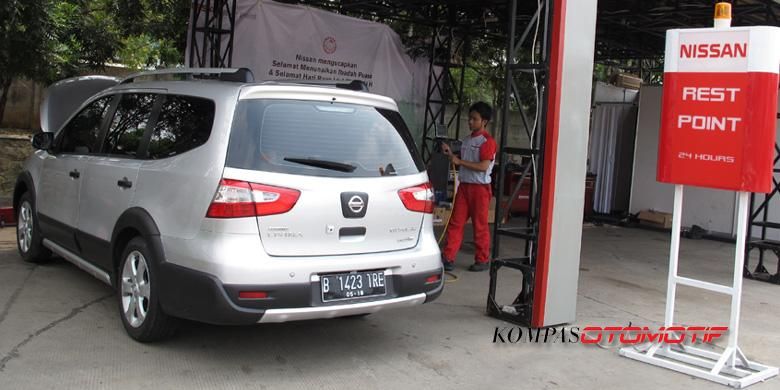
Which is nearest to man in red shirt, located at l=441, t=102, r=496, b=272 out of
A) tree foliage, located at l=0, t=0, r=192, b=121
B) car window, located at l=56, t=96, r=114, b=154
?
car window, located at l=56, t=96, r=114, b=154

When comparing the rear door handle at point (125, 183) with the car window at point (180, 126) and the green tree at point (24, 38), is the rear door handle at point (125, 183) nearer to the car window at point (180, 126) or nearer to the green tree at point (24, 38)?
the car window at point (180, 126)

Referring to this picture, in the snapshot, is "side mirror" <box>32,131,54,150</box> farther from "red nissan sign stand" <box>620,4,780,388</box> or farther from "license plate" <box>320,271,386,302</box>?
"red nissan sign stand" <box>620,4,780,388</box>

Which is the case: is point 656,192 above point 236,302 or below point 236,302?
above

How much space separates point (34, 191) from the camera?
6125 millimetres

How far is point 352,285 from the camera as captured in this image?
4.04m

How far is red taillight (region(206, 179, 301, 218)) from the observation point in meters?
3.77

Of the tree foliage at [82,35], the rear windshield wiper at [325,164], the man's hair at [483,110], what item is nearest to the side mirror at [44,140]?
the tree foliage at [82,35]

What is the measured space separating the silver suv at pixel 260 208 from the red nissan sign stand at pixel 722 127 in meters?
1.76

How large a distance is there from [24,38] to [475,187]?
18.5ft

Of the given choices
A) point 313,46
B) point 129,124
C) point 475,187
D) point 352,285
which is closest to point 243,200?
point 352,285

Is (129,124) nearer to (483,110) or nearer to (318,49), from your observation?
(483,110)

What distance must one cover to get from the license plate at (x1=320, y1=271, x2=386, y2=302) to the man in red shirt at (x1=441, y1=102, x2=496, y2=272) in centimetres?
336

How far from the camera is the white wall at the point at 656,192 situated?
40.7ft

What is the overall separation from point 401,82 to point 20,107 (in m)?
7.02
